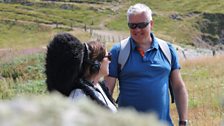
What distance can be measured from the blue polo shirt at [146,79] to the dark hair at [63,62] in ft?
3.44

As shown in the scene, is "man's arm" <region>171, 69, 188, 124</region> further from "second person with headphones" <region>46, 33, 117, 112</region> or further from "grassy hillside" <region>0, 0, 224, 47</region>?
"grassy hillside" <region>0, 0, 224, 47</region>

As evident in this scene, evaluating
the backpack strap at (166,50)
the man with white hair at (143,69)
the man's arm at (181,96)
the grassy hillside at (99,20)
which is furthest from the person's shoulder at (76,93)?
the grassy hillside at (99,20)

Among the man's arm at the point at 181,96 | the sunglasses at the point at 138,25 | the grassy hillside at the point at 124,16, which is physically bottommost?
the grassy hillside at the point at 124,16

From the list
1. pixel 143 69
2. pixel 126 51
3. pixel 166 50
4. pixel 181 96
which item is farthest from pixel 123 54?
pixel 181 96

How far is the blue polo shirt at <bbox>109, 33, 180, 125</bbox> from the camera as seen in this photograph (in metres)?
4.68

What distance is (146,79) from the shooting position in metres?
4.67

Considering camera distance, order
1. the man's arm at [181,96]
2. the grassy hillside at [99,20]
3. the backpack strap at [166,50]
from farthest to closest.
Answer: the grassy hillside at [99,20] → the man's arm at [181,96] → the backpack strap at [166,50]

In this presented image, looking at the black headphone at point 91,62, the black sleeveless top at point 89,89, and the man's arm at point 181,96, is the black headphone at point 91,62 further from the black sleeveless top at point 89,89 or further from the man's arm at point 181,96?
the man's arm at point 181,96

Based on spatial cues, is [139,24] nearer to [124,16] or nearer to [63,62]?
[63,62]

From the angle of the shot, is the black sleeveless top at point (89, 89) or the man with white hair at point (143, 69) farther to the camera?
the man with white hair at point (143, 69)

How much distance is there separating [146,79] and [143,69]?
0.09 meters

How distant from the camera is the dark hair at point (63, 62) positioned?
3660mm

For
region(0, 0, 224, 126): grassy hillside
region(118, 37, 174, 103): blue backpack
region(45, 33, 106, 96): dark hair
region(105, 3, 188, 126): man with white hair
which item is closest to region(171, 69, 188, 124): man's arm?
region(105, 3, 188, 126): man with white hair

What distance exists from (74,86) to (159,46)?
1.31 metres
